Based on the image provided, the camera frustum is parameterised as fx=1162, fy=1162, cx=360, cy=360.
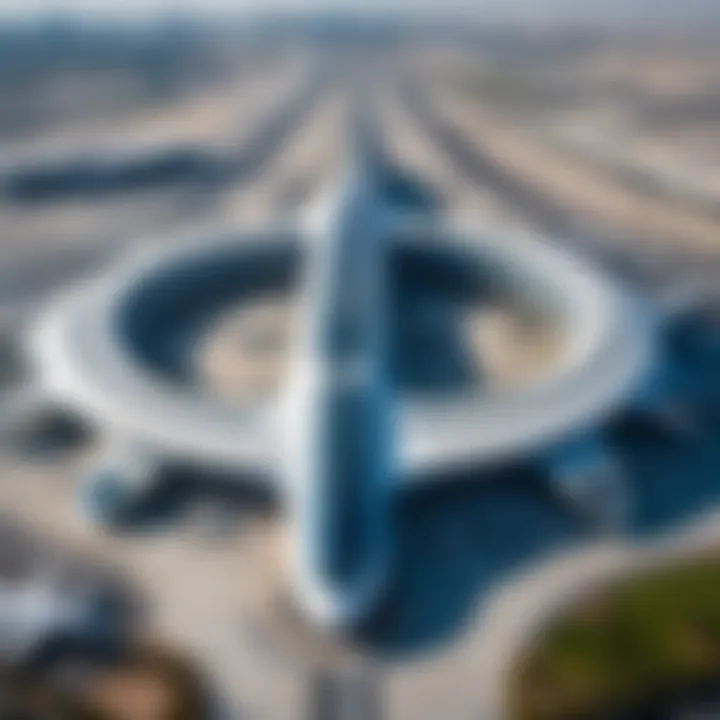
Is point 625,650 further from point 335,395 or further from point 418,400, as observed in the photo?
point 418,400

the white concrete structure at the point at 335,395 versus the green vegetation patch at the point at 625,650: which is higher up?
the white concrete structure at the point at 335,395

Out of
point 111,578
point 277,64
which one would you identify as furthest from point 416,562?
point 277,64

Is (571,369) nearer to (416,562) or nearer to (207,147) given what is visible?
(416,562)

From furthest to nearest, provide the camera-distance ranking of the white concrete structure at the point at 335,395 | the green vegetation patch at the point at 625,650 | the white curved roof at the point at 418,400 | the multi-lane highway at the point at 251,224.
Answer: the white curved roof at the point at 418,400, the white concrete structure at the point at 335,395, the multi-lane highway at the point at 251,224, the green vegetation patch at the point at 625,650

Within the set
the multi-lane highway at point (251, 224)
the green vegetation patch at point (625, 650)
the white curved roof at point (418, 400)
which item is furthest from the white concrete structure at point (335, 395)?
the green vegetation patch at point (625, 650)

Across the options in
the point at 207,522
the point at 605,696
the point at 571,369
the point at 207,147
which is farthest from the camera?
the point at 207,147

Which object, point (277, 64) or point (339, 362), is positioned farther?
point (277, 64)

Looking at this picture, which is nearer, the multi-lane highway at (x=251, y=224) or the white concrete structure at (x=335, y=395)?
the multi-lane highway at (x=251, y=224)

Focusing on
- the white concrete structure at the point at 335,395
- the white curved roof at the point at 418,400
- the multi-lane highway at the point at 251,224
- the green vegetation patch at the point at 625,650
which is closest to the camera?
the green vegetation patch at the point at 625,650

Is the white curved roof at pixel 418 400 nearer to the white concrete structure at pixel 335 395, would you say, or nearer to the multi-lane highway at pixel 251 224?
the white concrete structure at pixel 335 395
